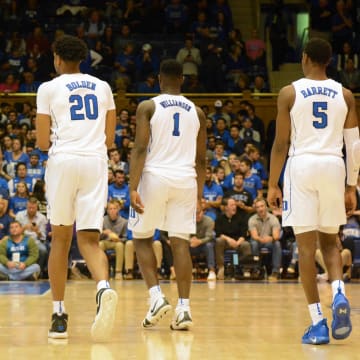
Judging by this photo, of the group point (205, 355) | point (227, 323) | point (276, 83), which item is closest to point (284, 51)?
point (276, 83)

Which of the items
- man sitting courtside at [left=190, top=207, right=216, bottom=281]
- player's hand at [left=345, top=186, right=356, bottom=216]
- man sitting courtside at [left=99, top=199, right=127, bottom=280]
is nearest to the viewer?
player's hand at [left=345, top=186, right=356, bottom=216]

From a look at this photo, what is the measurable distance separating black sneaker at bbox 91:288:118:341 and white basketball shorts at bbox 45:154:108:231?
0.57 meters

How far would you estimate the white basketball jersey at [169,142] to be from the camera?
8109 millimetres

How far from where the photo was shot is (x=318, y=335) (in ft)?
22.9

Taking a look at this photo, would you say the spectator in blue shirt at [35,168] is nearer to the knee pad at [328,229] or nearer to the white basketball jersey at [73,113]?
the white basketball jersey at [73,113]

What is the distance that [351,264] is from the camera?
1571 cm

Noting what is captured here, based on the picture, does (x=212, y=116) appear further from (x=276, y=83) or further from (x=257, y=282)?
(x=257, y=282)

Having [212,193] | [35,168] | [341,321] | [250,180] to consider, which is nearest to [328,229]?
[341,321]

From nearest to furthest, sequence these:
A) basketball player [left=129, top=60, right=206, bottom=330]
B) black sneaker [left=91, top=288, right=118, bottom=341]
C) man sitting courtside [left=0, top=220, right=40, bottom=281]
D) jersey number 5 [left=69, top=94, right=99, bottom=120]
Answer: black sneaker [left=91, top=288, right=118, bottom=341]
jersey number 5 [left=69, top=94, right=99, bottom=120]
basketball player [left=129, top=60, right=206, bottom=330]
man sitting courtside [left=0, top=220, right=40, bottom=281]

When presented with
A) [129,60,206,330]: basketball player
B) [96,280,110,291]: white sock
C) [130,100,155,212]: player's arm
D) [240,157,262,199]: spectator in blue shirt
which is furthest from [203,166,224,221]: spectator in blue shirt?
[96,280,110,291]: white sock

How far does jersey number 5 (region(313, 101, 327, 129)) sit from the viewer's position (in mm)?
7199

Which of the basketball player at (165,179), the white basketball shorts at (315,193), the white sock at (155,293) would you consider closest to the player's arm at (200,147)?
the basketball player at (165,179)

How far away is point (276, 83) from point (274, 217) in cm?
747

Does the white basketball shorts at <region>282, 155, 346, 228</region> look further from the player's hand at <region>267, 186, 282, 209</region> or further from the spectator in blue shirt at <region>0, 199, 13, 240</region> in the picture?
the spectator in blue shirt at <region>0, 199, 13, 240</region>
